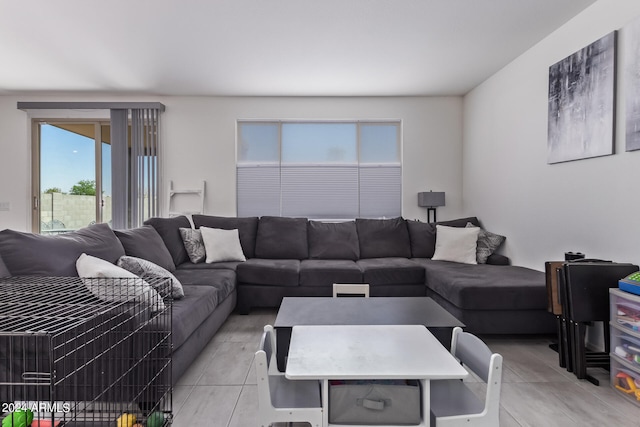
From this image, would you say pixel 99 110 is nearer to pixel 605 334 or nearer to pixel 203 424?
pixel 203 424

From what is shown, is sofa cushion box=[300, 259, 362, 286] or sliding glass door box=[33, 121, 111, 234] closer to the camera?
sofa cushion box=[300, 259, 362, 286]

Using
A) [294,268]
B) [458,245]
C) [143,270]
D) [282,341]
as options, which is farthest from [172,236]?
[458,245]

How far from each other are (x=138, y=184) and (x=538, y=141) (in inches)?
191

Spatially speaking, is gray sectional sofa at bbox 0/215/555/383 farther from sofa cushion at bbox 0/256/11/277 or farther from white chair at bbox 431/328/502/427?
white chair at bbox 431/328/502/427

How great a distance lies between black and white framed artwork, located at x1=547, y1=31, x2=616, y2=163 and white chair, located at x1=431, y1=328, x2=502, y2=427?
2042 mm

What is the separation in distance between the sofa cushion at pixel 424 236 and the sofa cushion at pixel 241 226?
1936 mm

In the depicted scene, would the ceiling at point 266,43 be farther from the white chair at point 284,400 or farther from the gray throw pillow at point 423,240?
the white chair at point 284,400

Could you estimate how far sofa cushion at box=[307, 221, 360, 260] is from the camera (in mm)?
4277

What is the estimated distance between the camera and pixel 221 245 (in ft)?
13.2

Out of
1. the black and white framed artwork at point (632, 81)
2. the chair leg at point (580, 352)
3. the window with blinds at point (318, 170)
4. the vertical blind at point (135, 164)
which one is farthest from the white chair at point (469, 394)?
the vertical blind at point (135, 164)

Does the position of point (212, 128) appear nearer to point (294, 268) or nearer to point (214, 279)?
point (294, 268)

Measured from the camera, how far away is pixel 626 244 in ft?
7.84

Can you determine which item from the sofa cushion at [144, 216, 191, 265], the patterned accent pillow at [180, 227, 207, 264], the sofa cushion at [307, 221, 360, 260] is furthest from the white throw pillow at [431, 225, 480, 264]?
the sofa cushion at [144, 216, 191, 265]

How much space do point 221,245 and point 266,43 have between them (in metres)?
2.13
